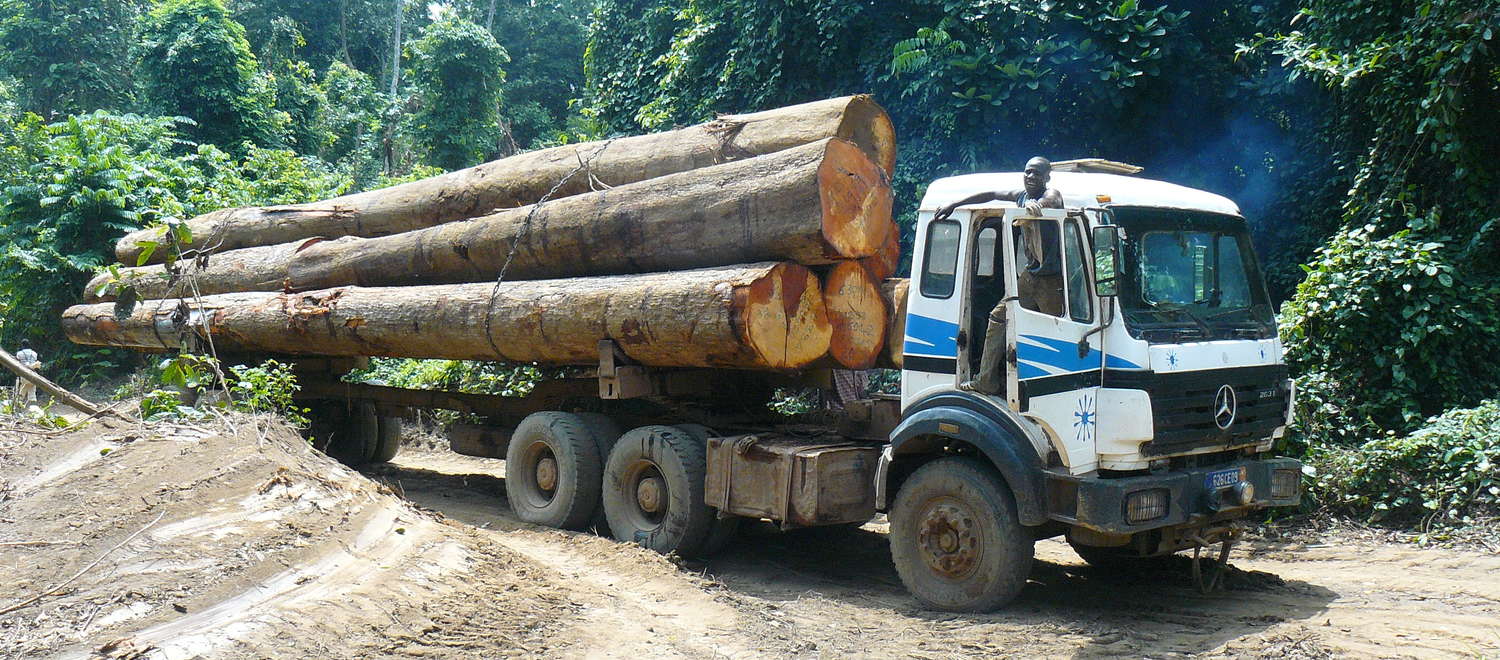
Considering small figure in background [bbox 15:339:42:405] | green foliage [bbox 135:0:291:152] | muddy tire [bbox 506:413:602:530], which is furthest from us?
green foliage [bbox 135:0:291:152]

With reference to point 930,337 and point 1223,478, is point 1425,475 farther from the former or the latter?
point 930,337

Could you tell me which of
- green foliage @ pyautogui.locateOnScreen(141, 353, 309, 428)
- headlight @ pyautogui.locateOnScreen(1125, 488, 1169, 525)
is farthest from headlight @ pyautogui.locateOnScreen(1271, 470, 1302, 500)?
green foliage @ pyautogui.locateOnScreen(141, 353, 309, 428)

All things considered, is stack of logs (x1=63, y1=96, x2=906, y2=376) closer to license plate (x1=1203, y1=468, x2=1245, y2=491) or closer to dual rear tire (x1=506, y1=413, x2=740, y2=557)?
dual rear tire (x1=506, y1=413, x2=740, y2=557)

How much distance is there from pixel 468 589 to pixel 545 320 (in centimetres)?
254

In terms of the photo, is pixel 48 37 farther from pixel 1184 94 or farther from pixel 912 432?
pixel 912 432

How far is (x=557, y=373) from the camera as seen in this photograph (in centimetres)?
1020

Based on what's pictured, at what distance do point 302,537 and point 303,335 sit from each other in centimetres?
477

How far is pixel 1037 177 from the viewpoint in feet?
19.4

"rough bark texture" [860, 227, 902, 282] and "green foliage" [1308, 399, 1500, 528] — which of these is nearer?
"rough bark texture" [860, 227, 902, 282]

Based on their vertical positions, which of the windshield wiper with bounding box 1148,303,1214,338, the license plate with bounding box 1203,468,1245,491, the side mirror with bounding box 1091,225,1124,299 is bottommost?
the license plate with bounding box 1203,468,1245,491

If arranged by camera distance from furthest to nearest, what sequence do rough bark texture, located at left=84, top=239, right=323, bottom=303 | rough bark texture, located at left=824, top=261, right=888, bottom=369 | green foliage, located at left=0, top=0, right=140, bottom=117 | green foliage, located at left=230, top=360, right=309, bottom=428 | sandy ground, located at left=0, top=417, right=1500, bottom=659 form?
green foliage, located at left=0, top=0, right=140, bottom=117 < rough bark texture, located at left=84, top=239, right=323, bottom=303 < green foliage, located at left=230, top=360, right=309, bottom=428 < rough bark texture, located at left=824, top=261, right=888, bottom=369 < sandy ground, located at left=0, top=417, right=1500, bottom=659

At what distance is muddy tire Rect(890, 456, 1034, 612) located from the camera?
596 centimetres

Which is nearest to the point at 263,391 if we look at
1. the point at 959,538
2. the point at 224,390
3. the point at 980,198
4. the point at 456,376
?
the point at 224,390

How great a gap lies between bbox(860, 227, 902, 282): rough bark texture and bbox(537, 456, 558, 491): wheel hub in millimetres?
3047
